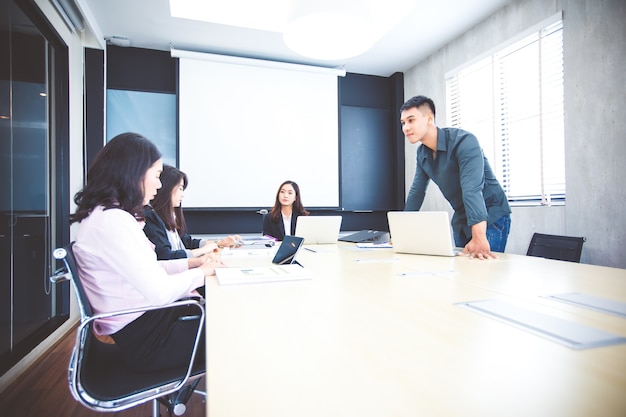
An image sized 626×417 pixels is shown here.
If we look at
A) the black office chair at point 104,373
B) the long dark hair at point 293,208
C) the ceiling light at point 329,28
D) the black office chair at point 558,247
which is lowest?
the black office chair at point 104,373

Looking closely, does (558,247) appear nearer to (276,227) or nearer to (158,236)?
(276,227)

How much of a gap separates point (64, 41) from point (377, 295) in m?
3.75

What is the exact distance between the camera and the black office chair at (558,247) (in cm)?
232

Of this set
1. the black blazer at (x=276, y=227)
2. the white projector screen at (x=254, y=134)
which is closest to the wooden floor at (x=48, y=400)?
the black blazer at (x=276, y=227)

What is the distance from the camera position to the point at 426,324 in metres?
0.79

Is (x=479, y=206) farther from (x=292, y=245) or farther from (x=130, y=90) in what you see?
(x=130, y=90)

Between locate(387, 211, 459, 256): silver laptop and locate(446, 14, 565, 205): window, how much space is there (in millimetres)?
1812

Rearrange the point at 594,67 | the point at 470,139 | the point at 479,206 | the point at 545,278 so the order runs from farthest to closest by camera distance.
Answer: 1. the point at 594,67
2. the point at 470,139
3. the point at 479,206
4. the point at 545,278

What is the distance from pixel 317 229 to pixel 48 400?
1936 millimetres

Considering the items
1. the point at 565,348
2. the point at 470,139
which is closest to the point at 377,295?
the point at 565,348

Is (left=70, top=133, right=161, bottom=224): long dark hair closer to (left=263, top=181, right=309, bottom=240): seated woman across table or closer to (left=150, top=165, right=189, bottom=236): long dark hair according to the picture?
(left=150, top=165, right=189, bottom=236): long dark hair

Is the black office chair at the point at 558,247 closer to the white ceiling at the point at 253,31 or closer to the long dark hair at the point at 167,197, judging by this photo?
the white ceiling at the point at 253,31

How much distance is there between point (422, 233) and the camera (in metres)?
1.98

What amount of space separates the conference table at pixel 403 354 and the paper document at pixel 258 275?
0.18 ft
